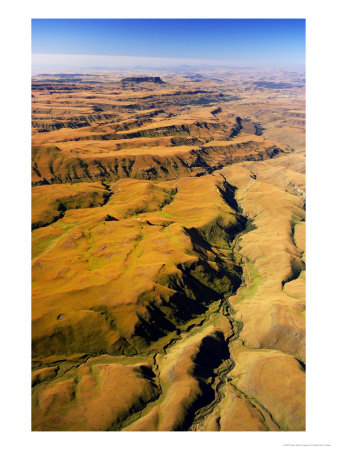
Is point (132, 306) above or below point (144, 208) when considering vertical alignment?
below

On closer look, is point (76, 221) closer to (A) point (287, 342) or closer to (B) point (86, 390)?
(B) point (86, 390)

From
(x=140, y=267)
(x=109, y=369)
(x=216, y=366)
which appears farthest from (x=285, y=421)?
(x=140, y=267)

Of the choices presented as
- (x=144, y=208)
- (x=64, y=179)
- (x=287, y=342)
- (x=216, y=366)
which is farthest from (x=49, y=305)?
(x=64, y=179)

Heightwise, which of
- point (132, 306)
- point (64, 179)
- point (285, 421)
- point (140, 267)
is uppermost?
point (64, 179)

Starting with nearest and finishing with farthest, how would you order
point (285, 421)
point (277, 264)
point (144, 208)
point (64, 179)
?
1. point (285, 421)
2. point (277, 264)
3. point (144, 208)
4. point (64, 179)

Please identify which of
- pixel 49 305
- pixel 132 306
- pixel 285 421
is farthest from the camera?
A: pixel 132 306

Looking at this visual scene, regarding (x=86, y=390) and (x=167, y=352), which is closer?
(x=86, y=390)

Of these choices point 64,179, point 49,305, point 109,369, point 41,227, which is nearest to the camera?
point 109,369

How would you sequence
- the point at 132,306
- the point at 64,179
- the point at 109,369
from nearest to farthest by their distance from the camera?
the point at 109,369 → the point at 132,306 → the point at 64,179

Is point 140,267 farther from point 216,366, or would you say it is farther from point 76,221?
point 76,221
